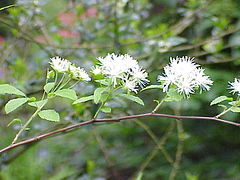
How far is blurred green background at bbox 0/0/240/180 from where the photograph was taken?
1.46 m

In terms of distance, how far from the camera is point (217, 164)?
6.53 ft

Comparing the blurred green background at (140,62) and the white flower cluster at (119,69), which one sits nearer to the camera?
the white flower cluster at (119,69)

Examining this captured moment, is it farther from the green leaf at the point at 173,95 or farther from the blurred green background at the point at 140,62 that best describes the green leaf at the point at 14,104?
the blurred green background at the point at 140,62

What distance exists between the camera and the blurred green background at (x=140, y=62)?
4.80ft

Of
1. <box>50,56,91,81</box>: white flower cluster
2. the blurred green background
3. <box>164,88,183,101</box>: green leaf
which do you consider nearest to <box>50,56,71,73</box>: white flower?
<box>50,56,91,81</box>: white flower cluster

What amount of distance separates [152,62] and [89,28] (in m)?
0.31

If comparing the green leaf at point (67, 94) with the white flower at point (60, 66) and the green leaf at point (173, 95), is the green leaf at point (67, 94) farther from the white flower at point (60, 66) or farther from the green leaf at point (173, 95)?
the green leaf at point (173, 95)

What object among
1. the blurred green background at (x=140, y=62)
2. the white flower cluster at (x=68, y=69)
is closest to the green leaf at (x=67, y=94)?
the white flower cluster at (x=68, y=69)

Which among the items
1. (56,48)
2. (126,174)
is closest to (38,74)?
(56,48)

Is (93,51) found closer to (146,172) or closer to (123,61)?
(146,172)

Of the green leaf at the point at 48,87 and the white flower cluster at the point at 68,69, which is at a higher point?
the white flower cluster at the point at 68,69

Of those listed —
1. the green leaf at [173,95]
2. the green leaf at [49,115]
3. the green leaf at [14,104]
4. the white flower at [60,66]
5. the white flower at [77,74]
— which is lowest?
the green leaf at [49,115]

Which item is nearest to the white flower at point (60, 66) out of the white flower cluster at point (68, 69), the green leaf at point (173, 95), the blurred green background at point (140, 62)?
the white flower cluster at point (68, 69)

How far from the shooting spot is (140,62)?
1.59m
